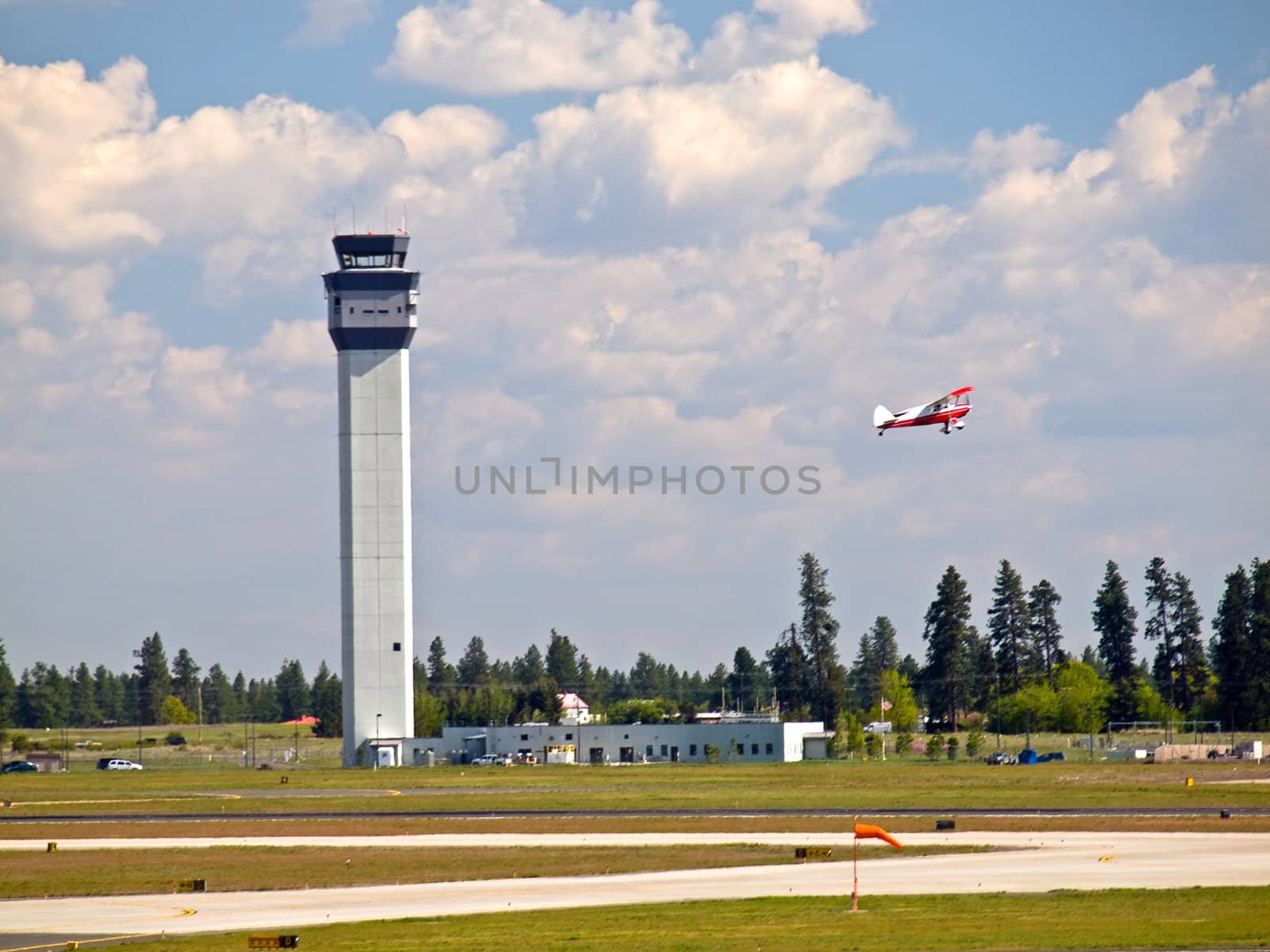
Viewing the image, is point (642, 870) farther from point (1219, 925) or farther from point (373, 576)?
point (373, 576)

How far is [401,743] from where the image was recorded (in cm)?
14162

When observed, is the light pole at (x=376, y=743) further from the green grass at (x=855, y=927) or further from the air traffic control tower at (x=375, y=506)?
the green grass at (x=855, y=927)

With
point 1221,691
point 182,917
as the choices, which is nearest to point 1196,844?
point 182,917

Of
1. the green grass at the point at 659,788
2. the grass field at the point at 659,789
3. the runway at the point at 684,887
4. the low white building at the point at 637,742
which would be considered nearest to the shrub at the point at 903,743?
the low white building at the point at 637,742

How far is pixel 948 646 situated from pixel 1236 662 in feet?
109

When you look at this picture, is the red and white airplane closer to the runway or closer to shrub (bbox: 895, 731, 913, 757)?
the runway

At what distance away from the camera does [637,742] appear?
151 metres

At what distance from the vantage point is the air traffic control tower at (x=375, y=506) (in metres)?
142

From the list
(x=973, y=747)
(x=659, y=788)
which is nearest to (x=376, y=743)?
(x=659, y=788)

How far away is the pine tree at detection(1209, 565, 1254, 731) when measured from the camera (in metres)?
169

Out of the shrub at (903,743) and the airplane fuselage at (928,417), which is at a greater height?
the airplane fuselage at (928,417)

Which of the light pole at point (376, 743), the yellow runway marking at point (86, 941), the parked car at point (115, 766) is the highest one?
the light pole at point (376, 743)

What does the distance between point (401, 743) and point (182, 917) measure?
99.3 m

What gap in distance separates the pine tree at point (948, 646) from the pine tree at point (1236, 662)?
1126 inches
